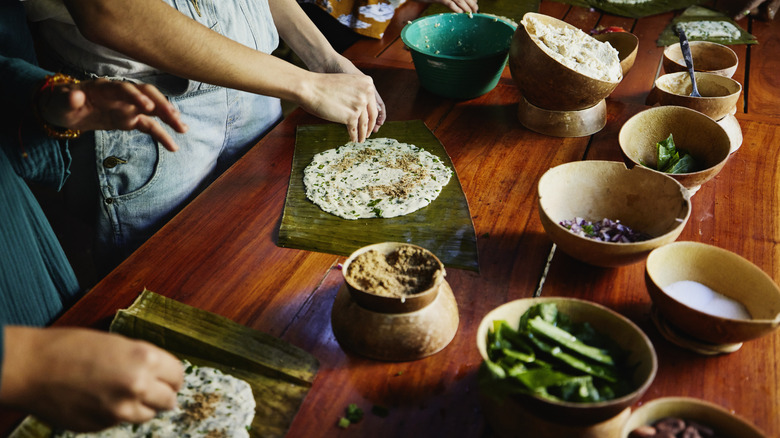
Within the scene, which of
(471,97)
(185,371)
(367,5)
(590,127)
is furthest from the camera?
(367,5)

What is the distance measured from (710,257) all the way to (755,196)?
589mm

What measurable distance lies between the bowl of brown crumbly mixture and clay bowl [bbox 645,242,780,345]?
0.47m

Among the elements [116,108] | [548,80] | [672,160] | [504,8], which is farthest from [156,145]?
[504,8]

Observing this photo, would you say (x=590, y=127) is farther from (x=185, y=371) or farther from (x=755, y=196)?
(x=185, y=371)

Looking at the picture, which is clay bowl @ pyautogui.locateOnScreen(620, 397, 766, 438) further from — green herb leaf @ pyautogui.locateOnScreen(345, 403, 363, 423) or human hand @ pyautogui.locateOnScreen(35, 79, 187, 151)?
human hand @ pyautogui.locateOnScreen(35, 79, 187, 151)

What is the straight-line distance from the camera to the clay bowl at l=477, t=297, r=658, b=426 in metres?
0.88

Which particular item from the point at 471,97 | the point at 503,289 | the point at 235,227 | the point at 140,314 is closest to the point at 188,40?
the point at 235,227

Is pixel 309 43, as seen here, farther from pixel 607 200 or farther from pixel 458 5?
pixel 607 200

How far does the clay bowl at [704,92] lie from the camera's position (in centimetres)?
177

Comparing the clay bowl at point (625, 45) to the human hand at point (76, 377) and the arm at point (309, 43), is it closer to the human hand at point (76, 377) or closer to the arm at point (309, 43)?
the arm at point (309, 43)

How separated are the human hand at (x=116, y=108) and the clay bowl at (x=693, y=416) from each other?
1.06 metres

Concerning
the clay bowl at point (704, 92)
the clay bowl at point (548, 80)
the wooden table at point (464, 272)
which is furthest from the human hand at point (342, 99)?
the clay bowl at point (704, 92)

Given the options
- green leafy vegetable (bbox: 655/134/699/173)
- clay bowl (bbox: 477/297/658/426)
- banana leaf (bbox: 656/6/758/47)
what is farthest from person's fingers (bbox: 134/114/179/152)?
banana leaf (bbox: 656/6/758/47)

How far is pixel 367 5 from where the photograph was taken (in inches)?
107
